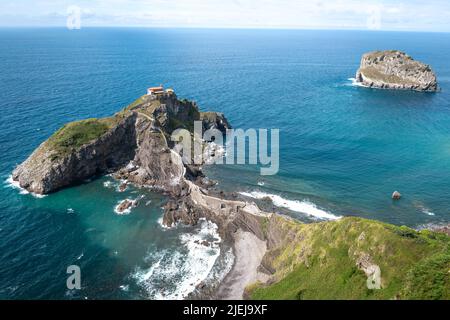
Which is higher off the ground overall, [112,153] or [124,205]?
[112,153]

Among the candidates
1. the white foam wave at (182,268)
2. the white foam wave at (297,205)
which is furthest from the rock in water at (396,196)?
the white foam wave at (182,268)

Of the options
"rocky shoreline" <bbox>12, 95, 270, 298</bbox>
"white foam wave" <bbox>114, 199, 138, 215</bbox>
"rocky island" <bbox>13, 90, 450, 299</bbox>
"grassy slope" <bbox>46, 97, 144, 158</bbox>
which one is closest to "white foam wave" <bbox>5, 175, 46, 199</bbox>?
"rocky shoreline" <bbox>12, 95, 270, 298</bbox>

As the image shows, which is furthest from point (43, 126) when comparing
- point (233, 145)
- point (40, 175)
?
point (233, 145)

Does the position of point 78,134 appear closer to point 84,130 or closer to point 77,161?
point 84,130

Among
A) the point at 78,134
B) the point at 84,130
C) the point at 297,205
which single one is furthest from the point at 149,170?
the point at 297,205

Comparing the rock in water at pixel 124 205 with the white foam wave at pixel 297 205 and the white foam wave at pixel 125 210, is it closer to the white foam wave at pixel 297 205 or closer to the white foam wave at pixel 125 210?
the white foam wave at pixel 125 210
